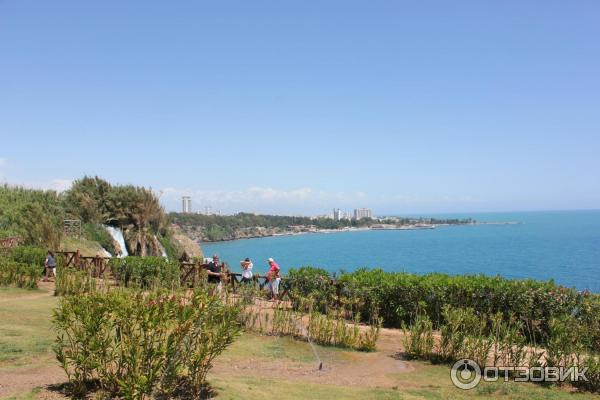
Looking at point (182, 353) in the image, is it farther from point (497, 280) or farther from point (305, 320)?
point (497, 280)

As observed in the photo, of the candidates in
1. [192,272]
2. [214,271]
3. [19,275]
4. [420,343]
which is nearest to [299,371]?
[420,343]

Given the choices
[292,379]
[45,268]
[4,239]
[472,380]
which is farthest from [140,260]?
[472,380]

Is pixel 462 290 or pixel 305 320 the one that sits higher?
pixel 462 290

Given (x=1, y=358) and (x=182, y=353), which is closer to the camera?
(x=182, y=353)

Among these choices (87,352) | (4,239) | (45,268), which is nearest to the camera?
(87,352)

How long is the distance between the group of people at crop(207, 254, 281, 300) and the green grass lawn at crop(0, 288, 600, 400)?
13.7 ft

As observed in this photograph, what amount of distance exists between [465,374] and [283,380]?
314 centimetres

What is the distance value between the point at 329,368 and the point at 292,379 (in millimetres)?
1099

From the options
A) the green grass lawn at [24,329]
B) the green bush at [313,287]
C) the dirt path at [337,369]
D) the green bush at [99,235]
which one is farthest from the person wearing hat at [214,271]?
the green bush at [99,235]

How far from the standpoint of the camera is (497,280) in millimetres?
12242

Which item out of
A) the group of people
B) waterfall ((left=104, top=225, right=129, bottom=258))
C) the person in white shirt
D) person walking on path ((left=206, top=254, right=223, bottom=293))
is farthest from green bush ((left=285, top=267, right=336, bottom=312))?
waterfall ((left=104, top=225, right=129, bottom=258))

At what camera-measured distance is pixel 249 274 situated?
52.5 feet

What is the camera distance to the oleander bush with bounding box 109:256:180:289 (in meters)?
17.1
